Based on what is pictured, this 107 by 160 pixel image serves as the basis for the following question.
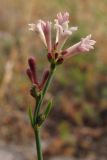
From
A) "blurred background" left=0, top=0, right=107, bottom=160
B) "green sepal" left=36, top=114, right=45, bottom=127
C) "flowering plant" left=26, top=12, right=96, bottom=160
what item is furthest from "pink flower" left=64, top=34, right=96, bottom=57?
"blurred background" left=0, top=0, right=107, bottom=160

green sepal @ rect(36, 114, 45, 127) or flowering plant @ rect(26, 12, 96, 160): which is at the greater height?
flowering plant @ rect(26, 12, 96, 160)

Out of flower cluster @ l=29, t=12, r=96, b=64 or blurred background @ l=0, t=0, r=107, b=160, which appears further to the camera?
blurred background @ l=0, t=0, r=107, b=160

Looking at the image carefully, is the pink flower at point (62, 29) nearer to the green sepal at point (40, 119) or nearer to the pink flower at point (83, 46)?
the pink flower at point (83, 46)

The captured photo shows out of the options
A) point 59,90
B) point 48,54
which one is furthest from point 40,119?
point 59,90

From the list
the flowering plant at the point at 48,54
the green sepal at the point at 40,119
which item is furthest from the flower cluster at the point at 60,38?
the green sepal at the point at 40,119

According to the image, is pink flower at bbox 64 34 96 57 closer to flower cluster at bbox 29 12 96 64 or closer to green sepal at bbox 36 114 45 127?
flower cluster at bbox 29 12 96 64

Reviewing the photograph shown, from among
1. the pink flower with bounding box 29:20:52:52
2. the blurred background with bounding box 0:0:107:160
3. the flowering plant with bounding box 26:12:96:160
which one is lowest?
the flowering plant with bounding box 26:12:96:160

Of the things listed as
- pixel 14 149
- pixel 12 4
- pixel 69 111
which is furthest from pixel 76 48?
pixel 12 4

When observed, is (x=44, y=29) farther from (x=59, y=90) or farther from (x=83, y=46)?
(x=59, y=90)
